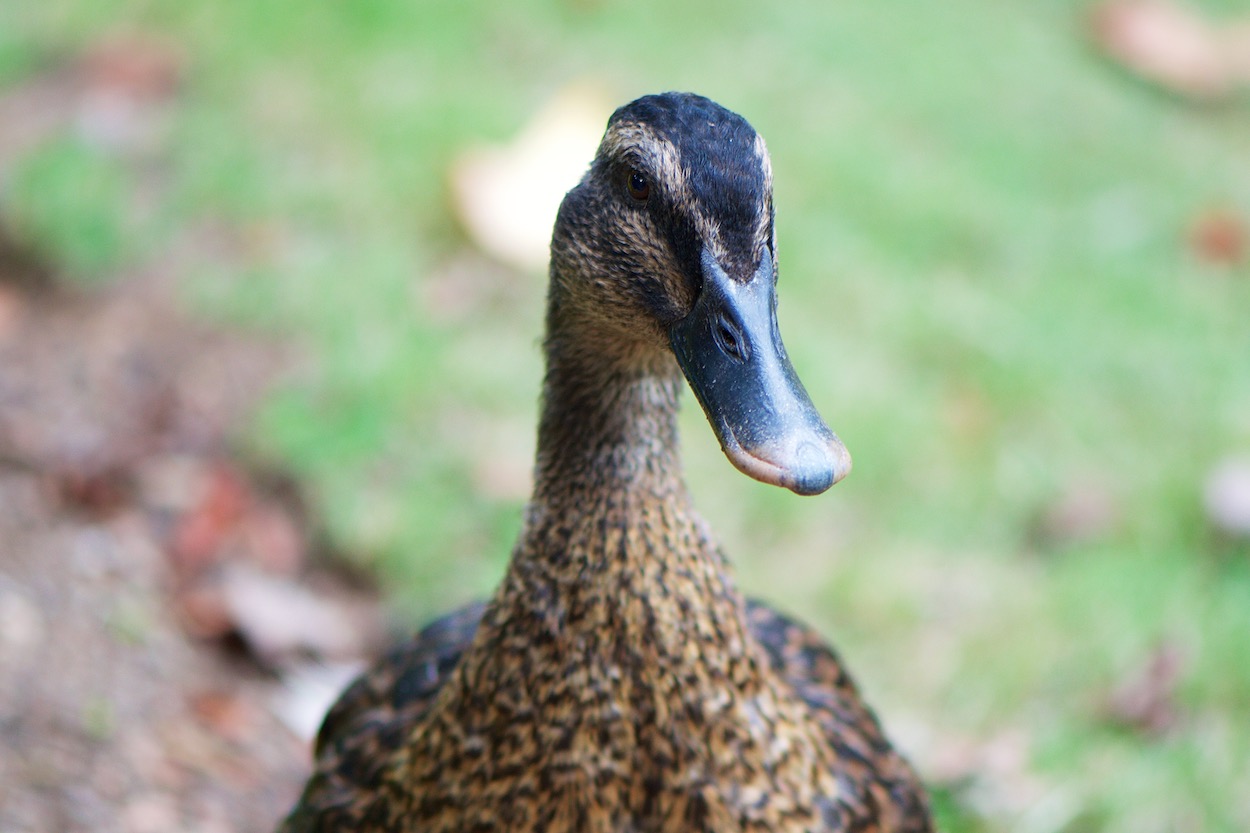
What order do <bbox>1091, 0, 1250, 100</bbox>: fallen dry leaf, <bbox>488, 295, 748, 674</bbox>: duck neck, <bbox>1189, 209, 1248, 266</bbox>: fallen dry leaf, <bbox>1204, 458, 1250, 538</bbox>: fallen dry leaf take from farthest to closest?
<bbox>1091, 0, 1250, 100</bbox>: fallen dry leaf < <bbox>1189, 209, 1248, 266</bbox>: fallen dry leaf < <bbox>1204, 458, 1250, 538</bbox>: fallen dry leaf < <bbox>488, 295, 748, 674</bbox>: duck neck

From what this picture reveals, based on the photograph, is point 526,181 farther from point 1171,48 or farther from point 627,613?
point 1171,48

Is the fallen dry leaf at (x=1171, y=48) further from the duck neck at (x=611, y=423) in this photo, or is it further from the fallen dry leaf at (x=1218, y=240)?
the duck neck at (x=611, y=423)

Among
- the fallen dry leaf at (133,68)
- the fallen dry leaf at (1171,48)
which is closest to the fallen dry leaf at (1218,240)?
the fallen dry leaf at (1171,48)

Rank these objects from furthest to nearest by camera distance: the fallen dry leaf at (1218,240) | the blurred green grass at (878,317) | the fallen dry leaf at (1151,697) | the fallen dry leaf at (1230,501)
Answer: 1. the fallen dry leaf at (1218,240)
2. the fallen dry leaf at (1230,501)
3. the blurred green grass at (878,317)
4. the fallen dry leaf at (1151,697)

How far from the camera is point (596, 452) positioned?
5.68 ft

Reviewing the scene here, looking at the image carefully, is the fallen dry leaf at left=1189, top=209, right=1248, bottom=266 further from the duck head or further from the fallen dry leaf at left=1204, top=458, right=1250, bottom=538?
the duck head


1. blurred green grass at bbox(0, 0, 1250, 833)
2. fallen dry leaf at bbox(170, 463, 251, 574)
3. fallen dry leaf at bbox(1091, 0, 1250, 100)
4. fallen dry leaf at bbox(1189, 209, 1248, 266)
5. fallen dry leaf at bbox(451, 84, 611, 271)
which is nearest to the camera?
blurred green grass at bbox(0, 0, 1250, 833)

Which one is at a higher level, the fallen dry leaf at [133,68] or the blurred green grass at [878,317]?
the fallen dry leaf at [133,68]

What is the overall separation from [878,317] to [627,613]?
2471mm

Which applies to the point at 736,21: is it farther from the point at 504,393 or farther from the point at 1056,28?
the point at 504,393

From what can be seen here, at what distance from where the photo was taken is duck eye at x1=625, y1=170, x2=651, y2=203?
1538 mm

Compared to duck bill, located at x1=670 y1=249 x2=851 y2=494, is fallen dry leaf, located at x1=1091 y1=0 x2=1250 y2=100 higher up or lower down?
higher up

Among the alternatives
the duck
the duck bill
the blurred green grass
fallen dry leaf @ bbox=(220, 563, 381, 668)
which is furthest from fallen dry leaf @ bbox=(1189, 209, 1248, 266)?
the duck bill

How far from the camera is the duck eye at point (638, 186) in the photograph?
60.6 inches
